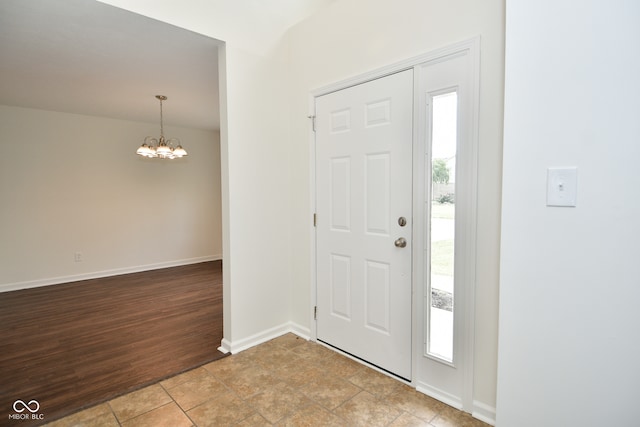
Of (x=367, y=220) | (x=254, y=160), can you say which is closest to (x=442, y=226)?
(x=367, y=220)

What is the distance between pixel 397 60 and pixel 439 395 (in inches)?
84.1

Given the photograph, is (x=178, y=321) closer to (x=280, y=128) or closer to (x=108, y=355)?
(x=108, y=355)

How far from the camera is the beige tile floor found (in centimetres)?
179

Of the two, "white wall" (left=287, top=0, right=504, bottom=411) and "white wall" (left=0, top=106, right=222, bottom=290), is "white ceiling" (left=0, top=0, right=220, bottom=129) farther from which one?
"white wall" (left=287, top=0, right=504, bottom=411)

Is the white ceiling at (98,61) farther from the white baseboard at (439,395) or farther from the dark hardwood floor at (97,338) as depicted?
the white baseboard at (439,395)

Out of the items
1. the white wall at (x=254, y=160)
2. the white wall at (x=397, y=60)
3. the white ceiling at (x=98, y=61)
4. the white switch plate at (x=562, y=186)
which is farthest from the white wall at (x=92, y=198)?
the white switch plate at (x=562, y=186)

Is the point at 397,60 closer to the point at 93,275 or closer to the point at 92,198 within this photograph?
the point at 92,198

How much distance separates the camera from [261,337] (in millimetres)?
2781

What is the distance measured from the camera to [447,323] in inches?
76.9

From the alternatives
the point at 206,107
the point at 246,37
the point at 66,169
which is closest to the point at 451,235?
the point at 246,37

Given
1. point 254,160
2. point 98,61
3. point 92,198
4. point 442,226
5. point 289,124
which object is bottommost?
point 442,226

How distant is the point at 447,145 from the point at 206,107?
3.83 meters

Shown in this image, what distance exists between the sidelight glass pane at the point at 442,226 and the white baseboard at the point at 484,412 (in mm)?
252

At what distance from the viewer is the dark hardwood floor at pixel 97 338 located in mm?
2135
